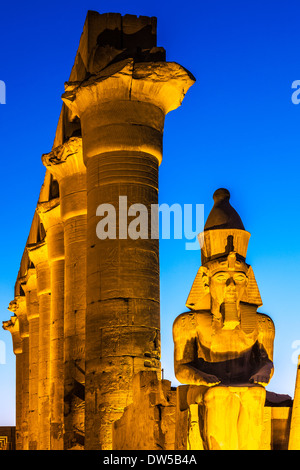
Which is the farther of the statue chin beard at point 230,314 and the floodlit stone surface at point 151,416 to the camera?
the floodlit stone surface at point 151,416

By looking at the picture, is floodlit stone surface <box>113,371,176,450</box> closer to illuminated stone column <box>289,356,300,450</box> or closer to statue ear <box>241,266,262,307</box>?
statue ear <box>241,266,262,307</box>

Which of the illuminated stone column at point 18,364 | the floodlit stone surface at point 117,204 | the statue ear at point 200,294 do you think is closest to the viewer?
the statue ear at point 200,294

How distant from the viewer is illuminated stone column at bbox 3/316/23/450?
28.1 meters

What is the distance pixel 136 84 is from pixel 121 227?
2.28 meters

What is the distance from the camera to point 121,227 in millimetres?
14172

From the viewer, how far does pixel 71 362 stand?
17.3 metres

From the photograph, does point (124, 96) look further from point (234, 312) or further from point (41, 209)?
point (41, 209)

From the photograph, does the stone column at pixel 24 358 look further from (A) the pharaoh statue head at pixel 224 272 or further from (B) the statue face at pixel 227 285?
(B) the statue face at pixel 227 285

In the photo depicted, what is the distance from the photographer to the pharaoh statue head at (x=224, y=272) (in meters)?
10.5

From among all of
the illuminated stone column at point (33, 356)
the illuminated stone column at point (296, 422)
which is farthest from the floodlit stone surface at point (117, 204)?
the illuminated stone column at point (33, 356)

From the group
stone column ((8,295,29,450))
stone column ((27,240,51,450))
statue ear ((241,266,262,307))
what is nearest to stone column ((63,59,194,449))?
statue ear ((241,266,262,307))

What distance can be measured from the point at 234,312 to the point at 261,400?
3.53 ft

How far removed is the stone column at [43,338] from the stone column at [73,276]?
4253 millimetres

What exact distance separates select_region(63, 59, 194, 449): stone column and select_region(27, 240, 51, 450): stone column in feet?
25.2
